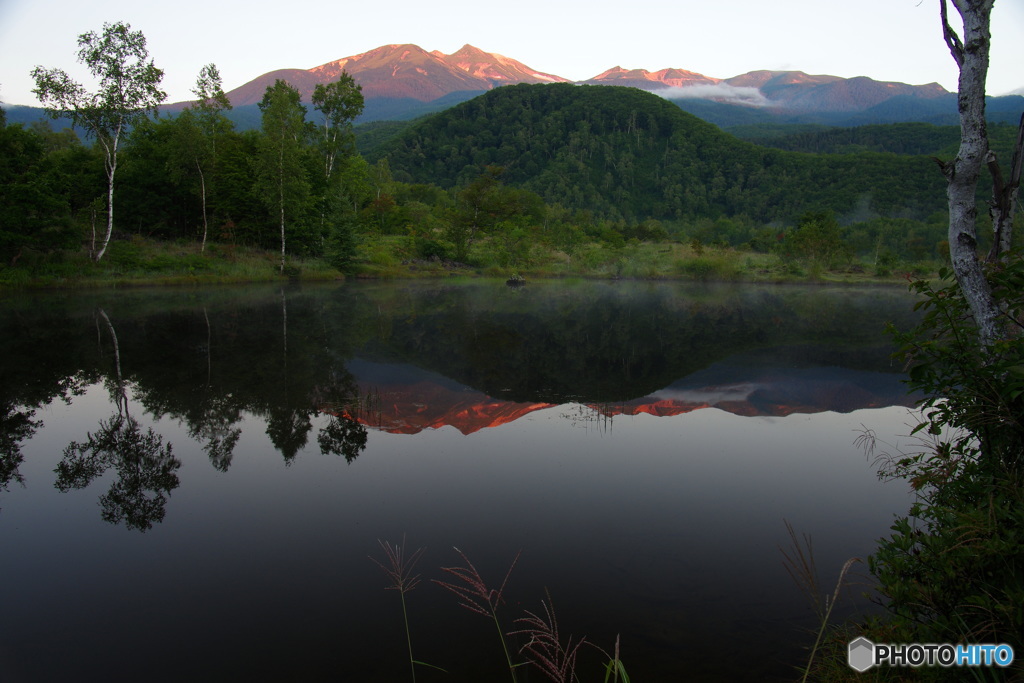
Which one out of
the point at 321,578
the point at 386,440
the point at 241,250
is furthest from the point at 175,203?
the point at 321,578

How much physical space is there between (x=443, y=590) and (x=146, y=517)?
120 inches

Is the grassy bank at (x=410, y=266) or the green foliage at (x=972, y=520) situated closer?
the green foliage at (x=972, y=520)

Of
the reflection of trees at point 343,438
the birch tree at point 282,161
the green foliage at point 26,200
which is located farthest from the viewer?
the birch tree at point 282,161

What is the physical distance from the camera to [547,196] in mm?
118062

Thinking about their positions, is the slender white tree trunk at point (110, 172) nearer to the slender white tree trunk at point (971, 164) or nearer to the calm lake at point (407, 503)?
the calm lake at point (407, 503)

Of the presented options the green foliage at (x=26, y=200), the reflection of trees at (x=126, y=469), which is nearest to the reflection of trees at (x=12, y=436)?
the reflection of trees at (x=126, y=469)

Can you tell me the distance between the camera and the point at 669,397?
32.7 feet

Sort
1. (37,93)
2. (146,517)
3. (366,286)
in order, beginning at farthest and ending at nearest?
(366,286) < (37,93) < (146,517)

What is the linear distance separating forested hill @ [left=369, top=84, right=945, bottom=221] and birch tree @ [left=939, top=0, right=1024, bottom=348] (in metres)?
107

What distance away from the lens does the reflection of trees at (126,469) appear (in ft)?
17.3

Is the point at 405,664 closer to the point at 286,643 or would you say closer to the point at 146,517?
the point at 286,643

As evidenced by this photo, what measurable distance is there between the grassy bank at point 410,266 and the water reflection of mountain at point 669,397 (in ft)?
45.3

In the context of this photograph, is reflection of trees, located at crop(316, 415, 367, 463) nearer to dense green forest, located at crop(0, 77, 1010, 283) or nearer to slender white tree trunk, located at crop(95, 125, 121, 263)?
dense green forest, located at crop(0, 77, 1010, 283)

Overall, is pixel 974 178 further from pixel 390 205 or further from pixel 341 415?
pixel 390 205
